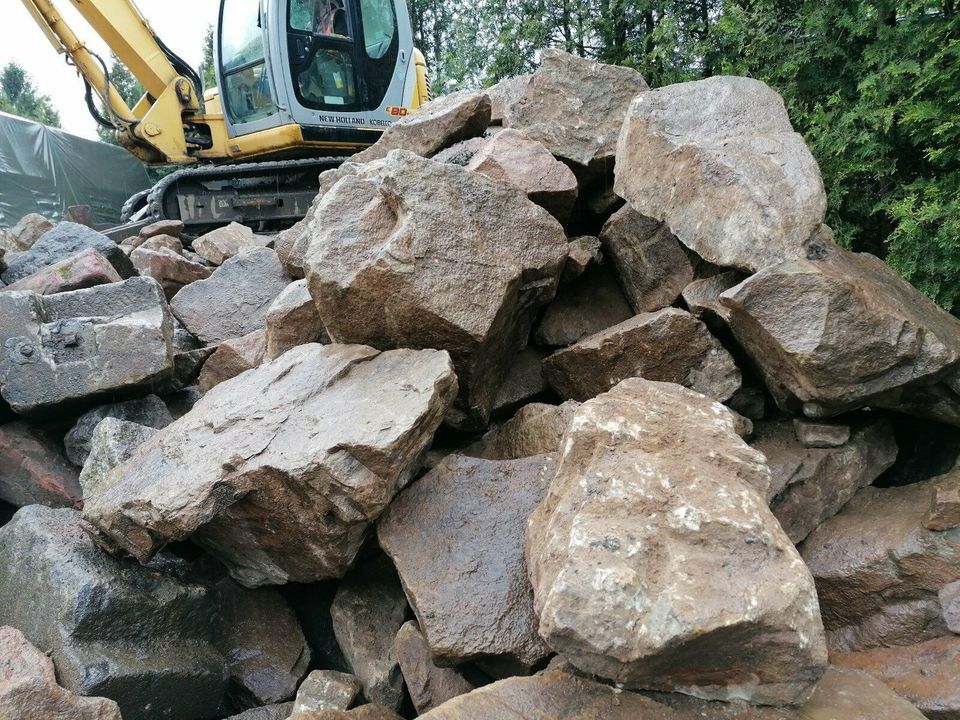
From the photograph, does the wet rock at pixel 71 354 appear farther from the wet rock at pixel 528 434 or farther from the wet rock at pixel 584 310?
the wet rock at pixel 584 310

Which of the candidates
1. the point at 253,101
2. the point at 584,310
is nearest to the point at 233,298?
the point at 584,310

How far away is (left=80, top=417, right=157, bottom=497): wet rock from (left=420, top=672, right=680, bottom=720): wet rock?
4.94 feet

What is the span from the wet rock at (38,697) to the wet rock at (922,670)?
6.36 ft

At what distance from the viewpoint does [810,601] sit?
5.33 ft

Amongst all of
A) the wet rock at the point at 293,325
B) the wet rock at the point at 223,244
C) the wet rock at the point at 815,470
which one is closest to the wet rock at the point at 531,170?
the wet rock at the point at 293,325

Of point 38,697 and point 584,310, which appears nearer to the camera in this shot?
point 38,697

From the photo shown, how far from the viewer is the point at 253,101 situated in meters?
7.89

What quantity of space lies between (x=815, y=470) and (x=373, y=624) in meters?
1.47

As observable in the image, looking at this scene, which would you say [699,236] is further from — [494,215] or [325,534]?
[325,534]

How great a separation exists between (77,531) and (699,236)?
2237 mm

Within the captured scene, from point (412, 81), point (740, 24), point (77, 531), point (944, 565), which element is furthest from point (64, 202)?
point (944, 565)

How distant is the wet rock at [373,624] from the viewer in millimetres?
2227

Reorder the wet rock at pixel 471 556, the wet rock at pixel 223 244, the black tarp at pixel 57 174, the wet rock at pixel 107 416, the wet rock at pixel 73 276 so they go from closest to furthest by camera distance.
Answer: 1. the wet rock at pixel 471 556
2. the wet rock at pixel 107 416
3. the wet rock at pixel 73 276
4. the wet rock at pixel 223 244
5. the black tarp at pixel 57 174

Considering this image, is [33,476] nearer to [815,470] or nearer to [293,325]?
[293,325]
